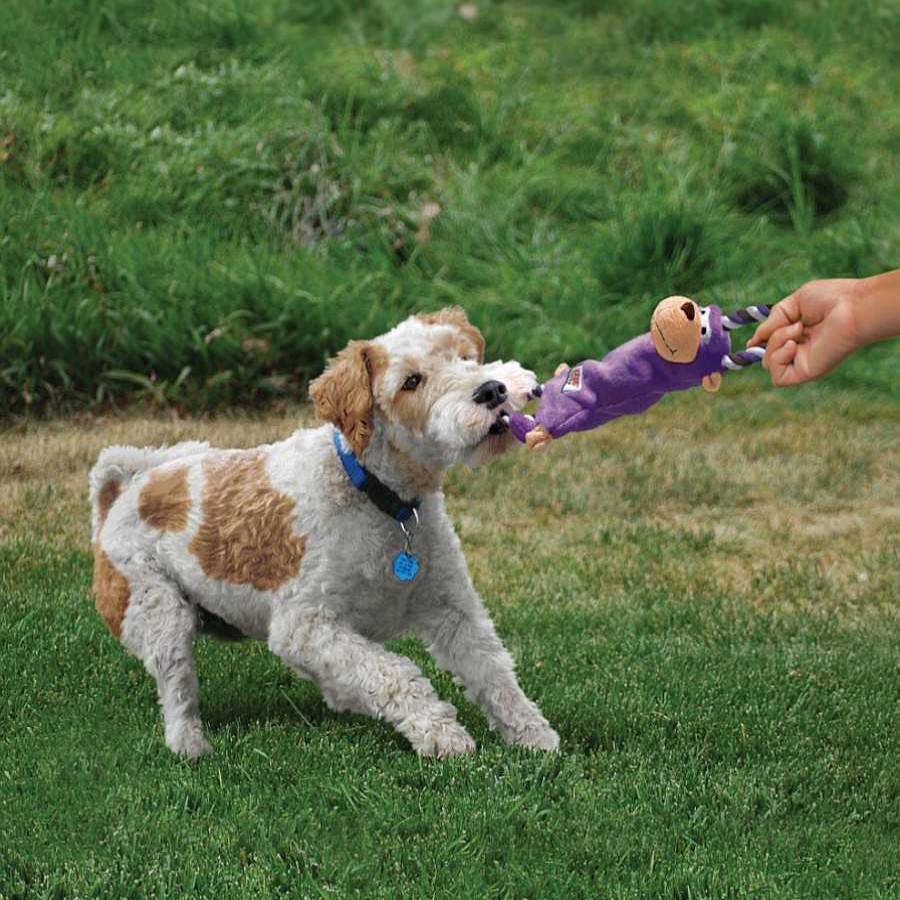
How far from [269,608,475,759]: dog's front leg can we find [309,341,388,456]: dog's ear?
593 millimetres

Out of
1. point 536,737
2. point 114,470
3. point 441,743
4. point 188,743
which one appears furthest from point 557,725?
point 114,470

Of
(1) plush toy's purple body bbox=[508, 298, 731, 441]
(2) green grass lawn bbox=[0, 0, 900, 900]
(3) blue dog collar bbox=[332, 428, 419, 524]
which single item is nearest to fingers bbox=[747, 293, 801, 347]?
(1) plush toy's purple body bbox=[508, 298, 731, 441]

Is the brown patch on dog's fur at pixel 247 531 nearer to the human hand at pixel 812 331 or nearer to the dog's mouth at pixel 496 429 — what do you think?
the dog's mouth at pixel 496 429

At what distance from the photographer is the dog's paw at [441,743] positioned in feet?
15.8

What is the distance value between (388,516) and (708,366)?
1.16 metres

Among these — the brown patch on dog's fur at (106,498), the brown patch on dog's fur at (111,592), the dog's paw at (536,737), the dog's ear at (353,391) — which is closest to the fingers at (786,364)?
the dog's ear at (353,391)

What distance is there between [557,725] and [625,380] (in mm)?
1320

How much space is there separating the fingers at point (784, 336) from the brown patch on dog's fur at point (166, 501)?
2078mm

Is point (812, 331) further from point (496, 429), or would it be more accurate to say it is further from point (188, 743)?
point (188, 743)

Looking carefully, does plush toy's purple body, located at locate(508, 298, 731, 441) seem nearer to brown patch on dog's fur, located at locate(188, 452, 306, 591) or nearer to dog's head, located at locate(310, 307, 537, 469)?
dog's head, located at locate(310, 307, 537, 469)

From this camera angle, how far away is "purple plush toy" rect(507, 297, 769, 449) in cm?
450

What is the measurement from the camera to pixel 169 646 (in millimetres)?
5215

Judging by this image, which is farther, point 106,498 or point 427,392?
point 106,498

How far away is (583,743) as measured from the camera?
5.20 m
